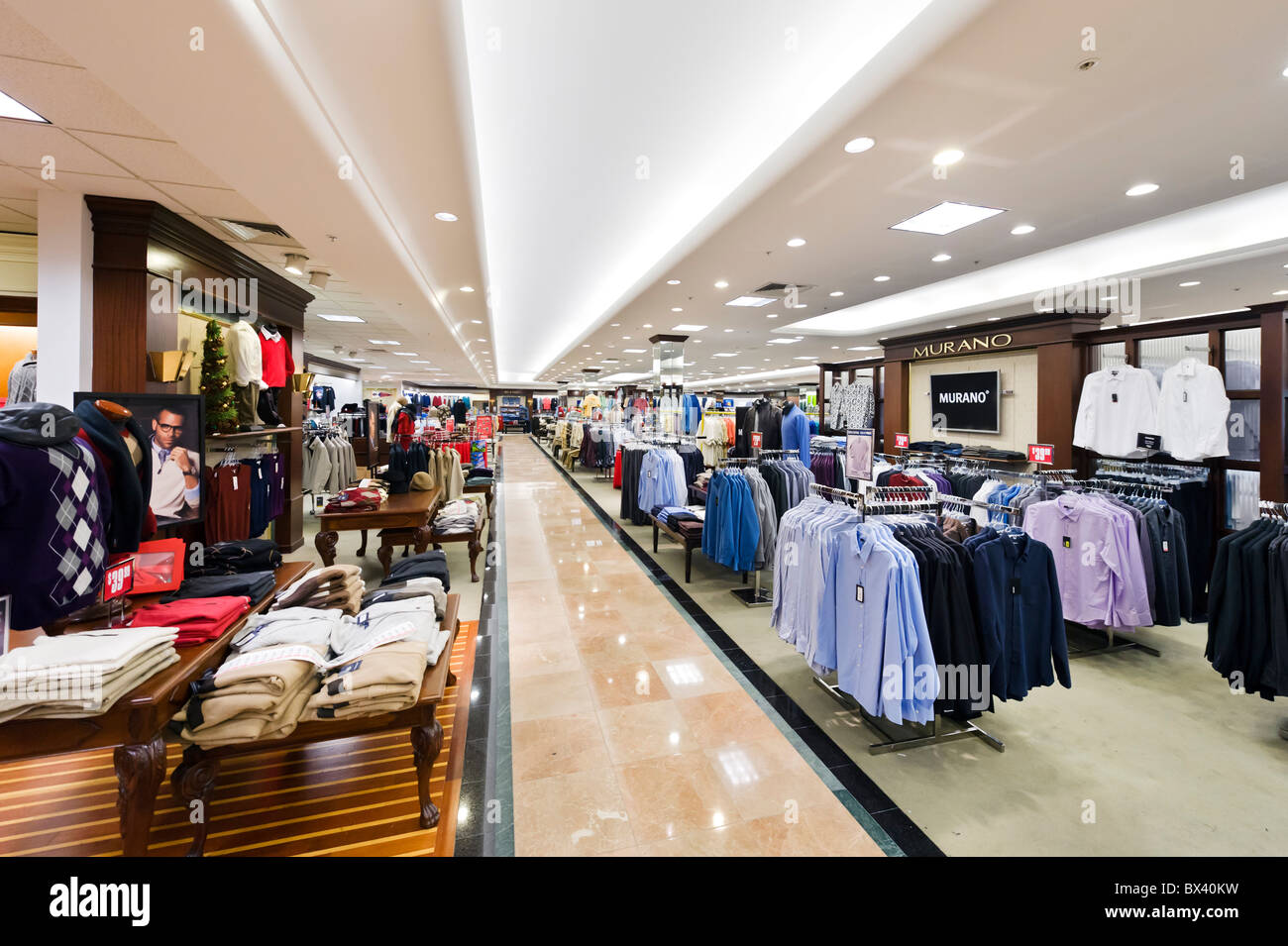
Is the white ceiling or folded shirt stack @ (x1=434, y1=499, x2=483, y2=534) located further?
folded shirt stack @ (x1=434, y1=499, x2=483, y2=534)

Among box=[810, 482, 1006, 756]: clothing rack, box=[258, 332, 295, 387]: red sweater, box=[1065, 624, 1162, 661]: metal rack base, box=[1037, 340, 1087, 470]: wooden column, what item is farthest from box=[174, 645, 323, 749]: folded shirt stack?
box=[1037, 340, 1087, 470]: wooden column

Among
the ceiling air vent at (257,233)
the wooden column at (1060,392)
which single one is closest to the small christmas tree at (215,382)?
the ceiling air vent at (257,233)

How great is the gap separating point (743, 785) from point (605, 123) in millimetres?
4277

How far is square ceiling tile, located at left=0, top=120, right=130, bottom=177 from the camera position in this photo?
8.98 feet

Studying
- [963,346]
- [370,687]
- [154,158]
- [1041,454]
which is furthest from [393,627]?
[963,346]

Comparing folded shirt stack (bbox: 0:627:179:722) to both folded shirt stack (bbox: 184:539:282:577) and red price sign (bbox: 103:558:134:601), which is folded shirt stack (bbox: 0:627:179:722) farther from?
folded shirt stack (bbox: 184:539:282:577)

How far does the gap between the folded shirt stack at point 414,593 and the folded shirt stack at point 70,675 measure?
0.97 metres

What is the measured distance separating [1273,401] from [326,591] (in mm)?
6355

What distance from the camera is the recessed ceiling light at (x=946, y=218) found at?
4.32 metres

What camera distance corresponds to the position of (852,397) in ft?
30.0

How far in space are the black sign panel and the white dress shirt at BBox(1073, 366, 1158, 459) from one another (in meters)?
1.96

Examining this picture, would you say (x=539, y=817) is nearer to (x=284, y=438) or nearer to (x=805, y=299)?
(x=284, y=438)

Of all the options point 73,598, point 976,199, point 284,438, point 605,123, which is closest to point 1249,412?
point 976,199

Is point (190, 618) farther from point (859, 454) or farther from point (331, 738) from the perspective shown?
point (859, 454)
